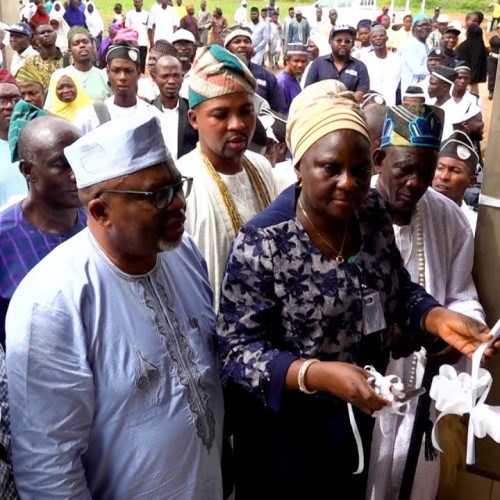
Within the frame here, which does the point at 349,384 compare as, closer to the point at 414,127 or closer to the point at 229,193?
the point at 414,127

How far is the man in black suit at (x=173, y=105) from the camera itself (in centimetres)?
448

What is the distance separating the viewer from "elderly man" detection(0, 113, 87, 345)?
2.37 metres

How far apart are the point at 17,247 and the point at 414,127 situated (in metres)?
1.48

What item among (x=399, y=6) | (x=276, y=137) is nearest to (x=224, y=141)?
(x=276, y=137)

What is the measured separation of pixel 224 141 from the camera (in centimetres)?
270

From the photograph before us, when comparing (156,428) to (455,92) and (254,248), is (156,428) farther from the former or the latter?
(455,92)

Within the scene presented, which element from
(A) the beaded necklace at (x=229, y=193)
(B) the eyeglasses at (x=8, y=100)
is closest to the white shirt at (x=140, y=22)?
(B) the eyeglasses at (x=8, y=100)

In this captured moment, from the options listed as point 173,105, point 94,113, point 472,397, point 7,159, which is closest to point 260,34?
point 173,105

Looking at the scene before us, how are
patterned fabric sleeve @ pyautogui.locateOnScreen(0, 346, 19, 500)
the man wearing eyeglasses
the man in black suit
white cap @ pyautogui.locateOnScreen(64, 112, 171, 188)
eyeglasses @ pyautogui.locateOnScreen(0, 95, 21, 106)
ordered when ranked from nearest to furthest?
patterned fabric sleeve @ pyautogui.locateOnScreen(0, 346, 19, 500) < white cap @ pyautogui.locateOnScreen(64, 112, 171, 188) < the man wearing eyeglasses < eyeglasses @ pyautogui.locateOnScreen(0, 95, 21, 106) < the man in black suit

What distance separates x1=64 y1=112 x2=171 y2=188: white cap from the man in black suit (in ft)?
8.90

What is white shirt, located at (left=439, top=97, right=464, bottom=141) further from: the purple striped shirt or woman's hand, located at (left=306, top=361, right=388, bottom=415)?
woman's hand, located at (left=306, top=361, right=388, bottom=415)

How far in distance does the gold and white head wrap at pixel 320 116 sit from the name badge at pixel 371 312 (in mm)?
445

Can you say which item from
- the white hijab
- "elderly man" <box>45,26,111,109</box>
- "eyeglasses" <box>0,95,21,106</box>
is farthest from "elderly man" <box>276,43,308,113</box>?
the white hijab

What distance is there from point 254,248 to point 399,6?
3514 centimetres
